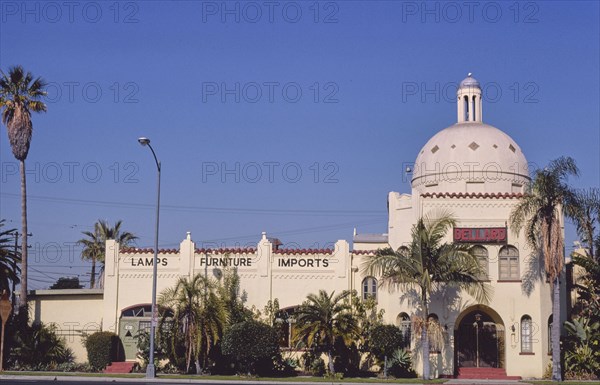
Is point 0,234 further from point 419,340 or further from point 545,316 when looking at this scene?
point 545,316

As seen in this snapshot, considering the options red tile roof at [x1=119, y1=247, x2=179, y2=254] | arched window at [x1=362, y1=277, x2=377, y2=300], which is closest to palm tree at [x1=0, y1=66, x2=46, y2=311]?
red tile roof at [x1=119, y1=247, x2=179, y2=254]

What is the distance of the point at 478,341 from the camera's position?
41.0 metres

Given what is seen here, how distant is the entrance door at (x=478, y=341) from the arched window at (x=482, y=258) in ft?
7.53

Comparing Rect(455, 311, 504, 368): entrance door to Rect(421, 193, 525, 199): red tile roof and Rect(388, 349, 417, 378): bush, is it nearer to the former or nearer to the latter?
Rect(388, 349, 417, 378): bush

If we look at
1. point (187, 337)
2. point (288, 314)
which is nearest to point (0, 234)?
point (187, 337)

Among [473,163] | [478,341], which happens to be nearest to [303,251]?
[478,341]

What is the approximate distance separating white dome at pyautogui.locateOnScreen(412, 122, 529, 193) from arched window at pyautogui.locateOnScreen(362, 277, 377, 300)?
6206 millimetres

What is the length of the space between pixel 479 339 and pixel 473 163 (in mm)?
9586

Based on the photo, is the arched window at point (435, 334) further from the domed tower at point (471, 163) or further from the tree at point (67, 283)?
the tree at point (67, 283)

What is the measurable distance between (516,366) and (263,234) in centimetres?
1400

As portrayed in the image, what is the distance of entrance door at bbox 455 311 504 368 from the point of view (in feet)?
133

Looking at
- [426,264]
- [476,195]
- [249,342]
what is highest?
[476,195]

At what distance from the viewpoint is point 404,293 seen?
133 ft

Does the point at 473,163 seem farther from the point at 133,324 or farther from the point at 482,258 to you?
the point at 133,324
